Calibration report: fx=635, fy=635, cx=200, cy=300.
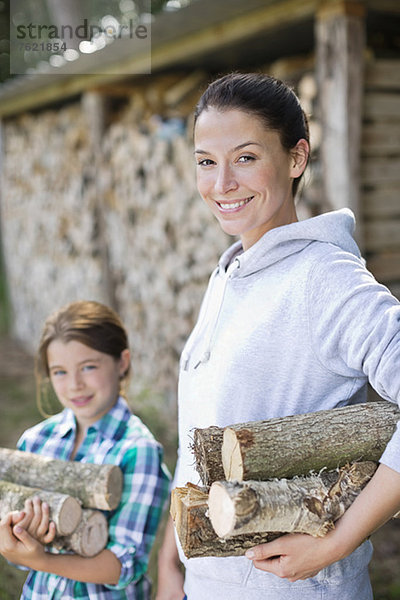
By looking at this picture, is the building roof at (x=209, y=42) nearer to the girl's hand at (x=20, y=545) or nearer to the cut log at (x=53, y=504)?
the cut log at (x=53, y=504)

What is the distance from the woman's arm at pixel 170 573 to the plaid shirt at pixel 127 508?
0.20ft

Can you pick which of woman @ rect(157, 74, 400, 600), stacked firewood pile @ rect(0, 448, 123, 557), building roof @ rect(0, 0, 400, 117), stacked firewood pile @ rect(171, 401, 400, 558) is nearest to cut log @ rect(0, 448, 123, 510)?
stacked firewood pile @ rect(0, 448, 123, 557)

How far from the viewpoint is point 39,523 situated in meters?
1.77

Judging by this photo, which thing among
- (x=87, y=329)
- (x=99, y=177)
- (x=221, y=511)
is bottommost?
(x=221, y=511)

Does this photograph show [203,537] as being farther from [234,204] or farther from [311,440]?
[234,204]

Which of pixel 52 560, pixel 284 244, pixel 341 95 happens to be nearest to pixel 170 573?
pixel 52 560

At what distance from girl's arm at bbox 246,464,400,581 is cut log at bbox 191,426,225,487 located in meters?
0.17

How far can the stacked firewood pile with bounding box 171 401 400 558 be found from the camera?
1.21 meters

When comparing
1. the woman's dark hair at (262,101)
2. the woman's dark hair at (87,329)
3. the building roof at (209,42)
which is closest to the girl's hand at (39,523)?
the woman's dark hair at (87,329)

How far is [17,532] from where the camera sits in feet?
5.65

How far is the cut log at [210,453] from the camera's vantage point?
4.36 feet

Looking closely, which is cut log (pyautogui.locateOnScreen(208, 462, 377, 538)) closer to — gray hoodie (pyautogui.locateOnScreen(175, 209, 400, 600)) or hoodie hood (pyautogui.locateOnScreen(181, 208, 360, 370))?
gray hoodie (pyautogui.locateOnScreen(175, 209, 400, 600))

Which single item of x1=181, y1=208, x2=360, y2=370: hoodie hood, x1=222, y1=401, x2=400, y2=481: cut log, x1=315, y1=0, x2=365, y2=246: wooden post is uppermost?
x1=315, y1=0, x2=365, y2=246: wooden post

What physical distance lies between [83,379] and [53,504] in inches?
16.7
